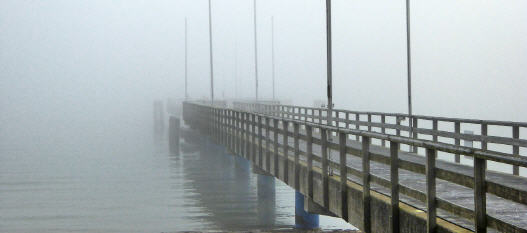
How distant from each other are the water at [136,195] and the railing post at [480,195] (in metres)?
14.5

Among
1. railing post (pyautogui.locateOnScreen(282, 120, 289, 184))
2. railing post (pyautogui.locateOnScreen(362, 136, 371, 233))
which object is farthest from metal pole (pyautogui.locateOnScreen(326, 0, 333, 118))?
railing post (pyautogui.locateOnScreen(362, 136, 371, 233))

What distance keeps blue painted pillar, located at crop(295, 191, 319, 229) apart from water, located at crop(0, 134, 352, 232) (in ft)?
2.08

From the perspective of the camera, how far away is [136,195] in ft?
110

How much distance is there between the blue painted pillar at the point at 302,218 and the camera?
22.5 m

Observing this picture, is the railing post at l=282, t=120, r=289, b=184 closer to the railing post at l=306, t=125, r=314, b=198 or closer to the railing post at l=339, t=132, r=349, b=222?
the railing post at l=306, t=125, r=314, b=198

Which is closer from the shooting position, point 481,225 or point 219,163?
point 481,225

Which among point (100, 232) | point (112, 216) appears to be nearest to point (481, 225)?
point (100, 232)

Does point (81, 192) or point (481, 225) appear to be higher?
point (481, 225)

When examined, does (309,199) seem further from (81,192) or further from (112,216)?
(81,192)

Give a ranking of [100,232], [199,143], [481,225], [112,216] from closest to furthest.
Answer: [481,225] → [100,232] → [112,216] → [199,143]

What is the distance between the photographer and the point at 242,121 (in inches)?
1109

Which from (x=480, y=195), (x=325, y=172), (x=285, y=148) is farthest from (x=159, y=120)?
(x=480, y=195)

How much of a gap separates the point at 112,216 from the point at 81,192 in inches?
310

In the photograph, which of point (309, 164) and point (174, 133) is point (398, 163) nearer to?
point (309, 164)
